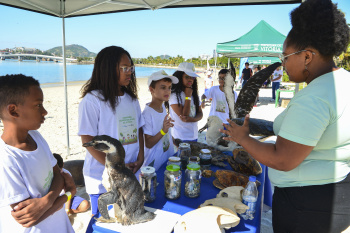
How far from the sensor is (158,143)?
2.34 m

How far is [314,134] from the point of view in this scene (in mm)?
1009

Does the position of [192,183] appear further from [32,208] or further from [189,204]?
[32,208]

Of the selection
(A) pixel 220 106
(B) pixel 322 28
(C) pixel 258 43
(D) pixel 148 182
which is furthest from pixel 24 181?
(C) pixel 258 43

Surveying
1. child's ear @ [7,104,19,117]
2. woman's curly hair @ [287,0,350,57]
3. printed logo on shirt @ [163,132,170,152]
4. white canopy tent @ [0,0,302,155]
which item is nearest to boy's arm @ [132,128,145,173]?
printed logo on shirt @ [163,132,170,152]

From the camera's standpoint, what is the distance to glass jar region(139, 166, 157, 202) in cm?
144

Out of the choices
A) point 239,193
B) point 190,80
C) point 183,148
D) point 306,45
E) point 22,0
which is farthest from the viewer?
point 190,80

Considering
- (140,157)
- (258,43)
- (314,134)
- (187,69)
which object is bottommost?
(140,157)

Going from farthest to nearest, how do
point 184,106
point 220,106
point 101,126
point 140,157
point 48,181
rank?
point 220,106 < point 184,106 < point 140,157 < point 101,126 < point 48,181

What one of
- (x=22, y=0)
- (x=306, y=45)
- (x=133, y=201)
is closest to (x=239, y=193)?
(x=133, y=201)

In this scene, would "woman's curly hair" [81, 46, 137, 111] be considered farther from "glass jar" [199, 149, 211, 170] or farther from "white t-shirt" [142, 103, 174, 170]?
"glass jar" [199, 149, 211, 170]

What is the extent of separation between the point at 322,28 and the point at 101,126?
67.0 inches

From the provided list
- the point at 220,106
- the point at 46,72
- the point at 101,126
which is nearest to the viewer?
the point at 101,126

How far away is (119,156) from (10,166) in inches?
23.3

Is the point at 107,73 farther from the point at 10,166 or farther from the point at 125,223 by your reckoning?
the point at 125,223
